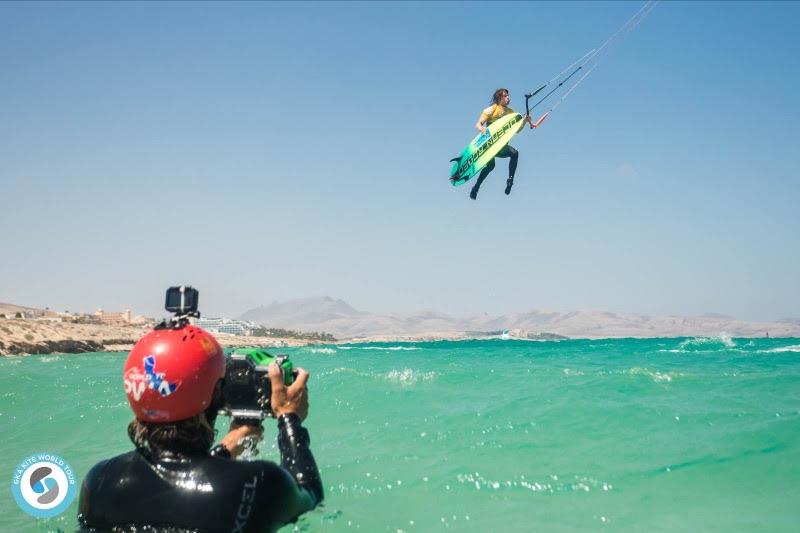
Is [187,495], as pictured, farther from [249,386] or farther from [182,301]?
[182,301]

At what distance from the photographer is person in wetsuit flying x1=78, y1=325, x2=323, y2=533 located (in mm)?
2051

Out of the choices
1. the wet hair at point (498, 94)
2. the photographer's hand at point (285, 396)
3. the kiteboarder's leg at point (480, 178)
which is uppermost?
the wet hair at point (498, 94)

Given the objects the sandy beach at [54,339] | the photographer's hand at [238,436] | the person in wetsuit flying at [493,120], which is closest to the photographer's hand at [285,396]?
the photographer's hand at [238,436]

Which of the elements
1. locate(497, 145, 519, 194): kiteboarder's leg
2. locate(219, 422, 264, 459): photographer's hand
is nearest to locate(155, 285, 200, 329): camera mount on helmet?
locate(219, 422, 264, 459): photographer's hand

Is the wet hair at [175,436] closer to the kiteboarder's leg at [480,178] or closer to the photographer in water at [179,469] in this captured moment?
the photographer in water at [179,469]

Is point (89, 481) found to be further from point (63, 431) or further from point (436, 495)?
point (63, 431)

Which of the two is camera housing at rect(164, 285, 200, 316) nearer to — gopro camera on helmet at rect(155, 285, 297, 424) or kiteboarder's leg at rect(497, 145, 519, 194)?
gopro camera on helmet at rect(155, 285, 297, 424)

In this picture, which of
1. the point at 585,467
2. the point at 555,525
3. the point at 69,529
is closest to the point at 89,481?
the point at 69,529

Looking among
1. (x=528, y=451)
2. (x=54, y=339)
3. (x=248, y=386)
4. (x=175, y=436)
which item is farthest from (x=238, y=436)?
(x=54, y=339)

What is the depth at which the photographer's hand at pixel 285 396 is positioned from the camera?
2498 millimetres

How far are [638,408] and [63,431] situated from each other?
10501mm

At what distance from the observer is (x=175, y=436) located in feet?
7.01

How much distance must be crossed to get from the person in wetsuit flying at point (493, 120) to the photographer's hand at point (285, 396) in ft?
33.0

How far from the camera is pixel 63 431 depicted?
410 inches
